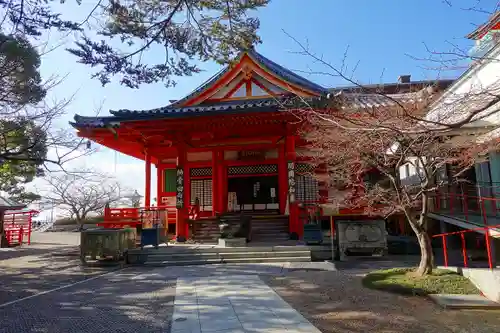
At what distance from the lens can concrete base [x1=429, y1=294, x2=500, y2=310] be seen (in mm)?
5895

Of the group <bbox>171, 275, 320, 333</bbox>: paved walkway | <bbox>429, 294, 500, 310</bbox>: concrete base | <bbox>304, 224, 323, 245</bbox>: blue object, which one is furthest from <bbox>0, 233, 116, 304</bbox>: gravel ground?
<bbox>429, 294, 500, 310</bbox>: concrete base

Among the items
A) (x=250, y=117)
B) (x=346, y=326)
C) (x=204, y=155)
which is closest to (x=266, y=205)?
(x=204, y=155)

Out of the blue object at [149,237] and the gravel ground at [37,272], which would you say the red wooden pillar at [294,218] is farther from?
the gravel ground at [37,272]

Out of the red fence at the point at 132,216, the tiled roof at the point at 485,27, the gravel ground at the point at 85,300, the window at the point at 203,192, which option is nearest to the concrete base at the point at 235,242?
the gravel ground at the point at 85,300

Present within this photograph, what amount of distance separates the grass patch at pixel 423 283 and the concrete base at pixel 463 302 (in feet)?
0.86

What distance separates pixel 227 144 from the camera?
1605cm

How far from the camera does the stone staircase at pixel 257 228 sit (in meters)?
13.4

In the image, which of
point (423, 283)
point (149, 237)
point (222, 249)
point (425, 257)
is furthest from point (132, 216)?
point (423, 283)

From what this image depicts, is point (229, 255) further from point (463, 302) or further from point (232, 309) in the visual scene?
point (463, 302)

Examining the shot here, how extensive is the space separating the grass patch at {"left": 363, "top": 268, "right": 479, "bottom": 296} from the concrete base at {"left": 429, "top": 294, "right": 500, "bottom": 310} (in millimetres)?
263

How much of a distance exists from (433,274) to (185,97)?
13564 millimetres

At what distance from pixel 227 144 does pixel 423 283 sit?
10.6 metres

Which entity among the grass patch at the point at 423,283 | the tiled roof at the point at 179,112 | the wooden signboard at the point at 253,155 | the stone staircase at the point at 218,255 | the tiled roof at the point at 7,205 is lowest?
the grass patch at the point at 423,283

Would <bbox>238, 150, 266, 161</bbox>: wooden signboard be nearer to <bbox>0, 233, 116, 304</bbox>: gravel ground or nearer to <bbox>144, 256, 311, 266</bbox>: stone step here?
<bbox>144, 256, 311, 266</bbox>: stone step
